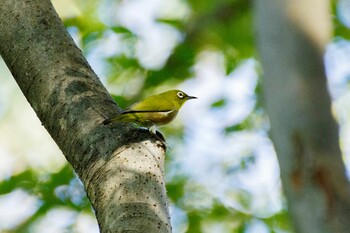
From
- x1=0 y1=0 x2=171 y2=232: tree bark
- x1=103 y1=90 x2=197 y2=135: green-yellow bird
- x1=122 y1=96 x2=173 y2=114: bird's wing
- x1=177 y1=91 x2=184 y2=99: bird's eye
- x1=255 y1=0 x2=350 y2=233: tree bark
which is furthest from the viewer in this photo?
x1=177 y1=91 x2=184 y2=99: bird's eye

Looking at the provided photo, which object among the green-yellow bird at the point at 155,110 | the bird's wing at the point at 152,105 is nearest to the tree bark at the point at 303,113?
the green-yellow bird at the point at 155,110

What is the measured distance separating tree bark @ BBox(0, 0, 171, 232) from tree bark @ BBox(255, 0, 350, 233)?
1.10 metres

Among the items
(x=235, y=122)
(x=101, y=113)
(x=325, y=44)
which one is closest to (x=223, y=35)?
(x=235, y=122)

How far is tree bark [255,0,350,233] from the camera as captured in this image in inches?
64.9

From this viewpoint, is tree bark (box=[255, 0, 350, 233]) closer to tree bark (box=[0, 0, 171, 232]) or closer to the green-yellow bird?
tree bark (box=[0, 0, 171, 232])

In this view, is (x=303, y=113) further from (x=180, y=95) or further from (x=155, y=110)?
(x=180, y=95)

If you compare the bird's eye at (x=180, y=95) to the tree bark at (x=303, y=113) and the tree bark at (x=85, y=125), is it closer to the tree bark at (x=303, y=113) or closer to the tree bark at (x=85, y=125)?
the tree bark at (x=85, y=125)

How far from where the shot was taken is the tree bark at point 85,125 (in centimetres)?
290

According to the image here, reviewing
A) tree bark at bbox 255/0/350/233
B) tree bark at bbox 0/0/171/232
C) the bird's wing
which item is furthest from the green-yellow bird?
tree bark at bbox 255/0/350/233

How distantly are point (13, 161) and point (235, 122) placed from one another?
3.35m

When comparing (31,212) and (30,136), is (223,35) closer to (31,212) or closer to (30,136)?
(31,212)

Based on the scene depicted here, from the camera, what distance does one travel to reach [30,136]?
11617mm

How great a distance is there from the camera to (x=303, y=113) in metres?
1.71

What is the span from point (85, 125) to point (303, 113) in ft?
6.14
